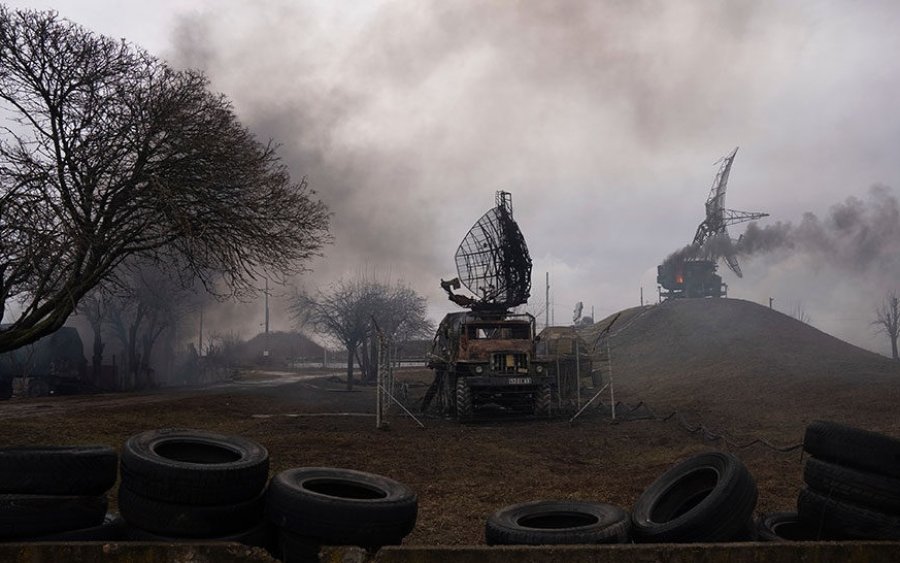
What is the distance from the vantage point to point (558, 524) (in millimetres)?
5211

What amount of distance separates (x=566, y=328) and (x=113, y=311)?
27.4 meters

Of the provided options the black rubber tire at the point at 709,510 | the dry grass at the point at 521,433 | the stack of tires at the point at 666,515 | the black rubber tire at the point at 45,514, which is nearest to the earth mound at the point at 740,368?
the dry grass at the point at 521,433

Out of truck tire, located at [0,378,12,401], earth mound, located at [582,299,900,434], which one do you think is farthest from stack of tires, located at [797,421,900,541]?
truck tire, located at [0,378,12,401]

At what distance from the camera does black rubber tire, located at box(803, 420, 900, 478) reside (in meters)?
4.49

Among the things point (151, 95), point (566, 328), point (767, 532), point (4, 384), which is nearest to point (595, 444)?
point (767, 532)

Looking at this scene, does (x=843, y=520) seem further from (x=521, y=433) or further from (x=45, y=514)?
(x=521, y=433)

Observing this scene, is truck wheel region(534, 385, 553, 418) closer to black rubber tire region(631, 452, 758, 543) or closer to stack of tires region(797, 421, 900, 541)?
black rubber tire region(631, 452, 758, 543)

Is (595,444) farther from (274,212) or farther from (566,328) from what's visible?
(566,328)

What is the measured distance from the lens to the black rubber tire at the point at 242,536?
14.0 feet

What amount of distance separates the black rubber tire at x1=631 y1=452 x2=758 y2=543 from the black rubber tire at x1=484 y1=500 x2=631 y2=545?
0.69ft

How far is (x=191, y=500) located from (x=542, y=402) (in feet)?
44.9

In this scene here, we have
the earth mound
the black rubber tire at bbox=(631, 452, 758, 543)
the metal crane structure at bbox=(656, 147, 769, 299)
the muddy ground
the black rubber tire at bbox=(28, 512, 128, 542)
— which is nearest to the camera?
the black rubber tire at bbox=(28, 512, 128, 542)

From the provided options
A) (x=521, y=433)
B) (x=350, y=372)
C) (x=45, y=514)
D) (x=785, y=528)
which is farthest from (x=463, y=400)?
(x=350, y=372)

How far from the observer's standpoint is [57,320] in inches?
441
